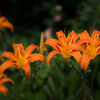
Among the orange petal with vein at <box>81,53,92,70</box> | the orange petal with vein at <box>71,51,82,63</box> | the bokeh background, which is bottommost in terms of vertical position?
the orange petal with vein at <box>81,53,92,70</box>

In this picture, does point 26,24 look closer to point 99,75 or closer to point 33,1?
point 33,1

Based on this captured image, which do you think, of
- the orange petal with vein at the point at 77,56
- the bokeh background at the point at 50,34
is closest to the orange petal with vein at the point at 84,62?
the orange petal with vein at the point at 77,56

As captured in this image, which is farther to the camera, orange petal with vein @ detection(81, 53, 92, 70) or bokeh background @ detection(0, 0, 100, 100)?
bokeh background @ detection(0, 0, 100, 100)

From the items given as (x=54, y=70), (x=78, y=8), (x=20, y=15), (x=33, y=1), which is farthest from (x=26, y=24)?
(x=54, y=70)

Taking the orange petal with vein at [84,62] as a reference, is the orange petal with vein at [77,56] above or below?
above

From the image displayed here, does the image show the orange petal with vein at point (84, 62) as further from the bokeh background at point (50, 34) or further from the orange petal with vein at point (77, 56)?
the bokeh background at point (50, 34)

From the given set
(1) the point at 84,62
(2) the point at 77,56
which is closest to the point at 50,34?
(2) the point at 77,56

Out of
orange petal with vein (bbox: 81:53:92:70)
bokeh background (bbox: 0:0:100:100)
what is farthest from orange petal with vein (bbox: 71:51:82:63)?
bokeh background (bbox: 0:0:100:100)

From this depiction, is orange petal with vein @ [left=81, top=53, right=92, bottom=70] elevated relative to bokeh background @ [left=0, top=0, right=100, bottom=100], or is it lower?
lower

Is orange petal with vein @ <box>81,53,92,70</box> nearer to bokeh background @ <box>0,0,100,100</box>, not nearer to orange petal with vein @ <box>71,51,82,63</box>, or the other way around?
orange petal with vein @ <box>71,51,82,63</box>
